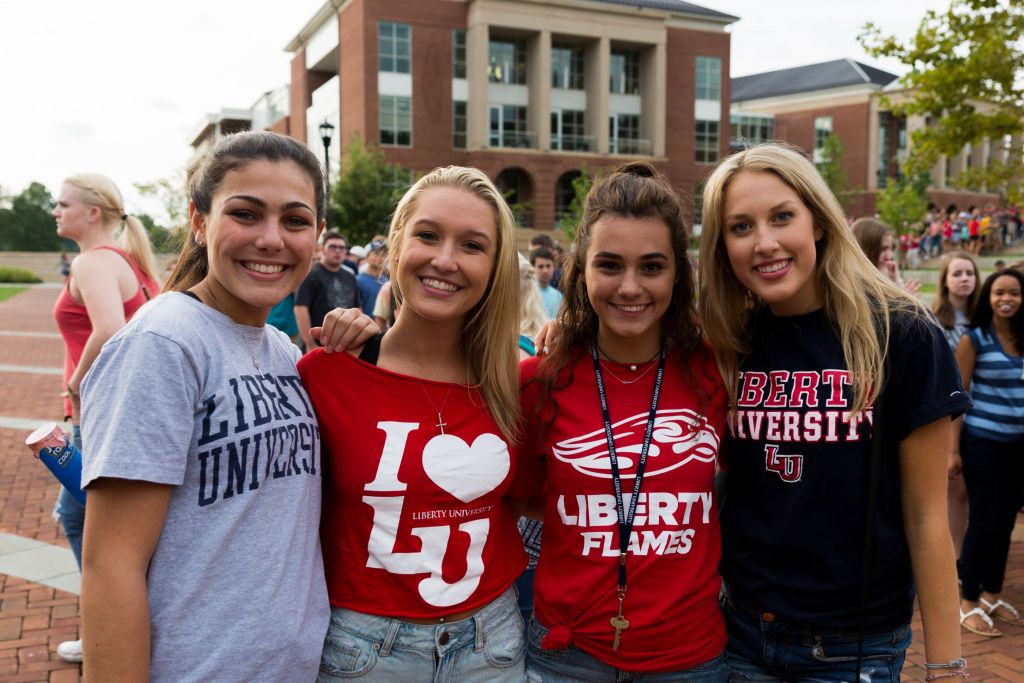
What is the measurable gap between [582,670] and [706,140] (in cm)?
4997

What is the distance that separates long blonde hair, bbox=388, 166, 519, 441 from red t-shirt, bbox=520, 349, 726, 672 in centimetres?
15

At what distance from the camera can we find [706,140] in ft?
160

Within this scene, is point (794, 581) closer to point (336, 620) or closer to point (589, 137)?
point (336, 620)

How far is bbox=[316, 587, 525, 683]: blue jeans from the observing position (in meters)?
1.98

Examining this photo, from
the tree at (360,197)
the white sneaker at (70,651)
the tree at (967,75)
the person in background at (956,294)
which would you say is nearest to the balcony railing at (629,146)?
the tree at (360,197)

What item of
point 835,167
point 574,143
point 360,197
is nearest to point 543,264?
point 360,197

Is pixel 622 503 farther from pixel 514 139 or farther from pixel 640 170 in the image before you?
pixel 514 139

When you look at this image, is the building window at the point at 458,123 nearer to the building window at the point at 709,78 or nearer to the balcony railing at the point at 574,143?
the balcony railing at the point at 574,143

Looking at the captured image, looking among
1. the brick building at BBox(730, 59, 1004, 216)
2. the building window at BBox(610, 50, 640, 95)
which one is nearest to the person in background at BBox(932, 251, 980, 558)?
the building window at BBox(610, 50, 640, 95)

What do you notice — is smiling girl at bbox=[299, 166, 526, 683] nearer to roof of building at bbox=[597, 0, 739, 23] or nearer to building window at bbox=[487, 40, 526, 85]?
building window at bbox=[487, 40, 526, 85]

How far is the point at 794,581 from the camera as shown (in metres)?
2.09

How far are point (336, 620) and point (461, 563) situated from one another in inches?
13.8

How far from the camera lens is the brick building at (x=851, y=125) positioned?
201ft

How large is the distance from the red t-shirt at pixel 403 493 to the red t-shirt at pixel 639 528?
0.59ft
